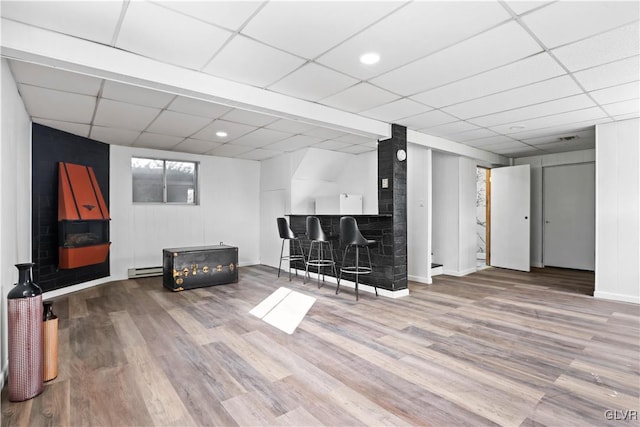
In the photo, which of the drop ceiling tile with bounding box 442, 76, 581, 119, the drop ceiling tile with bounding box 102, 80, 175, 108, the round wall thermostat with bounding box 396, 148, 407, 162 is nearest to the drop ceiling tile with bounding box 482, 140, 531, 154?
the drop ceiling tile with bounding box 442, 76, 581, 119

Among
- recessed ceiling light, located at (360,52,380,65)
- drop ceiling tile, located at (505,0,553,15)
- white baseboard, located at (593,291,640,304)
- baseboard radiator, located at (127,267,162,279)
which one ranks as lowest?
white baseboard, located at (593,291,640,304)

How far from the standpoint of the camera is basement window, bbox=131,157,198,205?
6547 millimetres

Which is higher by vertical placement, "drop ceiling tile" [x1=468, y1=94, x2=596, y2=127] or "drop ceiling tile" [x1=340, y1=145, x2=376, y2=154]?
"drop ceiling tile" [x1=468, y1=94, x2=596, y2=127]

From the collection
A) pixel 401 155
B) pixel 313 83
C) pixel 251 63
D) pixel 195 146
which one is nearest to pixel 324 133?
pixel 401 155

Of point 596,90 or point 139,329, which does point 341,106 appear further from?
point 139,329

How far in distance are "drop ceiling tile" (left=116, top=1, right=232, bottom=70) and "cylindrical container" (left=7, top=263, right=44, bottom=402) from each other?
70.6 inches

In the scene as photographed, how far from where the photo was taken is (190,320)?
3.76m

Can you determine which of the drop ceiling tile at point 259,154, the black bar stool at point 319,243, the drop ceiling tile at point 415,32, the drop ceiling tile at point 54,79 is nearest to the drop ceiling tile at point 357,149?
the drop ceiling tile at point 259,154

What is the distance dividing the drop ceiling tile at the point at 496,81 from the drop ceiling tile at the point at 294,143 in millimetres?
2166

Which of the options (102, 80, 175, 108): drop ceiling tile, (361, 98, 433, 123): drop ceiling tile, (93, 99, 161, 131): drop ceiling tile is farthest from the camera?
(361, 98, 433, 123): drop ceiling tile

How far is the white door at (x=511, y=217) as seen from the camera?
705cm

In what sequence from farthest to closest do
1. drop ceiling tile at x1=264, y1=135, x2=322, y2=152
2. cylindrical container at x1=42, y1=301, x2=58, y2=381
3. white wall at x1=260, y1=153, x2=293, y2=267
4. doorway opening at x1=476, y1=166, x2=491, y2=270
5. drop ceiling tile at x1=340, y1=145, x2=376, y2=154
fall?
doorway opening at x1=476, y1=166, x2=491, y2=270
white wall at x1=260, y1=153, x2=293, y2=267
drop ceiling tile at x1=340, y1=145, x2=376, y2=154
drop ceiling tile at x1=264, y1=135, x2=322, y2=152
cylindrical container at x1=42, y1=301, x2=58, y2=381

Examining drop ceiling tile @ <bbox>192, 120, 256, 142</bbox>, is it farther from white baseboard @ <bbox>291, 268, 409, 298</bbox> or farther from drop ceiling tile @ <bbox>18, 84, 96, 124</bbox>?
white baseboard @ <bbox>291, 268, 409, 298</bbox>

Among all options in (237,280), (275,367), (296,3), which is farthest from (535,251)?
(296,3)
